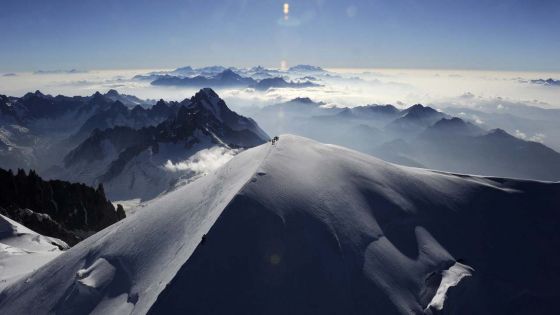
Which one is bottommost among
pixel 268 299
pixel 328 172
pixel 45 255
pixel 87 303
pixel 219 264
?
pixel 45 255

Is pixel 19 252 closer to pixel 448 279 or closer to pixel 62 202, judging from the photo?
pixel 448 279

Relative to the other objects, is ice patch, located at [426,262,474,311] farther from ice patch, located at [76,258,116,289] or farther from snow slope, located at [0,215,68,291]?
snow slope, located at [0,215,68,291]

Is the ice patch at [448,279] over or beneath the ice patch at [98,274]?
beneath

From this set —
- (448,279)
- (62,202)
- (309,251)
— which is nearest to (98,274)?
(309,251)

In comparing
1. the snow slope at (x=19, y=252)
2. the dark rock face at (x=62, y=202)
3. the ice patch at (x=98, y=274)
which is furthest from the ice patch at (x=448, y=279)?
the dark rock face at (x=62, y=202)

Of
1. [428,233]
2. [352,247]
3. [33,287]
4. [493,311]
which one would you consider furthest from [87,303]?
[493,311]

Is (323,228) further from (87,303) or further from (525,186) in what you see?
(525,186)

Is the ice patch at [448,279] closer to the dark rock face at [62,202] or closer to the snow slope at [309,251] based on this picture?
the snow slope at [309,251]
